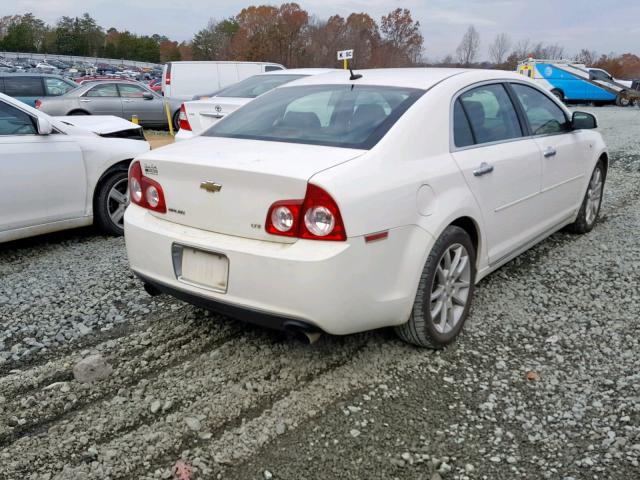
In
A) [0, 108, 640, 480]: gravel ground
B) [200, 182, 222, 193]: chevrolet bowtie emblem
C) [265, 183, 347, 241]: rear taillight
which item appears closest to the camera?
[0, 108, 640, 480]: gravel ground

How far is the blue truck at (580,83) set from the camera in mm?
30250

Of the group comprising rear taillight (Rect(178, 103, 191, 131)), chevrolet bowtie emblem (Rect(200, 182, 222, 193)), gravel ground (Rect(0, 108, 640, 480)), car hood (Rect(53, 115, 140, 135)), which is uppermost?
chevrolet bowtie emblem (Rect(200, 182, 222, 193))

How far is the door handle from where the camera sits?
349 centimetres

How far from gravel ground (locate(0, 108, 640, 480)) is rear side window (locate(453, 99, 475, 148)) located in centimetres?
117

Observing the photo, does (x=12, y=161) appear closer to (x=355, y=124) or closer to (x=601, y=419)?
(x=355, y=124)

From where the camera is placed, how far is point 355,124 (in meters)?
3.28

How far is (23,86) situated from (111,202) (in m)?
10.9

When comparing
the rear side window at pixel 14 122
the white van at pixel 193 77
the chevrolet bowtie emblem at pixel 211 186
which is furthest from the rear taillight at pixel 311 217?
the white van at pixel 193 77

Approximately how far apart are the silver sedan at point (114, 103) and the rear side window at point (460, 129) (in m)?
13.0

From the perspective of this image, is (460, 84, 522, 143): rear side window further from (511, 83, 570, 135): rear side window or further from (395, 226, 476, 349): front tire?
(395, 226, 476, 349): front tire

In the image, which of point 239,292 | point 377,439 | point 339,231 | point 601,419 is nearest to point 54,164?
point 239,292

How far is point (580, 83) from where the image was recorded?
99.2 feet

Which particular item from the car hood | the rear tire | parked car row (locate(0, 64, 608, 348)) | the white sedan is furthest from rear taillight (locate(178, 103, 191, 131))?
the rear tire

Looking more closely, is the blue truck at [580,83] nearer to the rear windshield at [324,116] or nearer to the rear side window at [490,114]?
the rear side window at [490,114]
